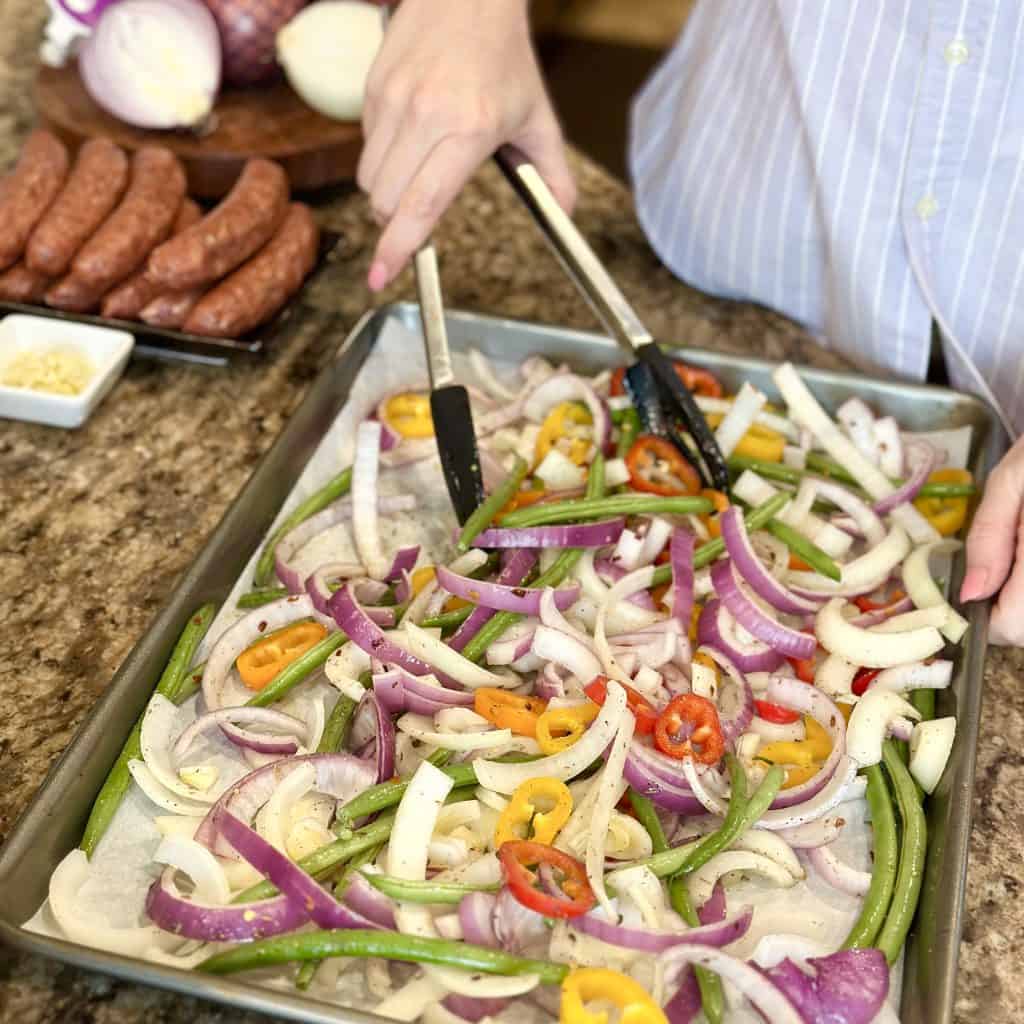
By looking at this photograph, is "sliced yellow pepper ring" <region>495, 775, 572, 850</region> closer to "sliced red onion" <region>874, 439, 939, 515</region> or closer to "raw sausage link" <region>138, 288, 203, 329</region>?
"sliced red onion" <region>874, 439, 939, 515</region>

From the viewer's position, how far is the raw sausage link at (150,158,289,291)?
2.09m

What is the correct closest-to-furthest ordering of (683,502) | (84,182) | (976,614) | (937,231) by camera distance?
(976,614)
(683,502)
(937,231)
(84,182)

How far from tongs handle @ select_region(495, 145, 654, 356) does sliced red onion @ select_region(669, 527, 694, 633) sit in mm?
360

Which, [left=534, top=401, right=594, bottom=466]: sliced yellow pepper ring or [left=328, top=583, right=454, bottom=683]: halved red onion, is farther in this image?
[left=534, top=401, right=594, bottom=466]: sliced yellow pepper ring

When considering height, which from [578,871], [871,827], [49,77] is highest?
[49,77]

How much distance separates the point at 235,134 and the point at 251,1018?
185cm

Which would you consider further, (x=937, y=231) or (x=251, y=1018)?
(x=937, y=231)

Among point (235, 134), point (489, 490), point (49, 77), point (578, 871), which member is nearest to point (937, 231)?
point (489, 490)

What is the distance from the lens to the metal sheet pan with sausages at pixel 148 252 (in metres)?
2.11

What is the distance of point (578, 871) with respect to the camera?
51.7 inches

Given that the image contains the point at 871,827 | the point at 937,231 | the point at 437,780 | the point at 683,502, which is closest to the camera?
Answer: the point at 437,780

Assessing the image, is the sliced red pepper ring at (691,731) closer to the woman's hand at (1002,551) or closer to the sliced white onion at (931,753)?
the sliced white onion at (931,753)

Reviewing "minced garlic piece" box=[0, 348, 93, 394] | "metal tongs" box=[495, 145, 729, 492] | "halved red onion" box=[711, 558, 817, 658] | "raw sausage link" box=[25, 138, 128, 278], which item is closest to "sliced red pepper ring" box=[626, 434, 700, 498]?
"metal tongs" box=[495, 145, 729, 492]

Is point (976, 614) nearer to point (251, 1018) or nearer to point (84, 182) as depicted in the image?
point (251, 1018)
